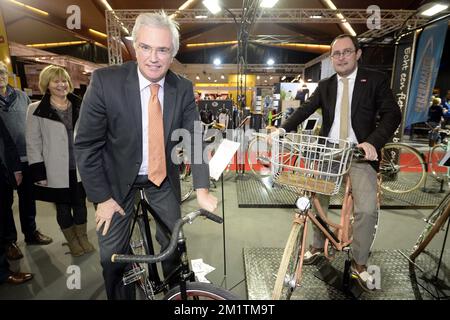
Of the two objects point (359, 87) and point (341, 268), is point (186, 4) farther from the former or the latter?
point (341, 268)

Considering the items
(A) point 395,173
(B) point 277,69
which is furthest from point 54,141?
(B) point 277,69

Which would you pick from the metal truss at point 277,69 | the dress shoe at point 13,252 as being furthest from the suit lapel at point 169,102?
the metal truss at point 277,69

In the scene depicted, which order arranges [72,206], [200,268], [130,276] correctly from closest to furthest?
[130,276] < [200,268] < [72,206]

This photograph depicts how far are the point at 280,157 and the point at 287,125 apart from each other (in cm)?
65

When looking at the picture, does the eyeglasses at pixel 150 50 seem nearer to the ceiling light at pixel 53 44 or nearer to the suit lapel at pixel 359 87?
the suit lapel at pixel 359 87

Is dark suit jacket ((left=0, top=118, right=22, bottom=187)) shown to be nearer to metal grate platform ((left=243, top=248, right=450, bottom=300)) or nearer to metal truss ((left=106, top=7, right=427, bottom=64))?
metal grate platform ((left=243, top=248, right=450, bottom=300))

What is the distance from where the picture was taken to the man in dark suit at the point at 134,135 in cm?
126

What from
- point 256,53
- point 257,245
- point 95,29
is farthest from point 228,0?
point 256,53

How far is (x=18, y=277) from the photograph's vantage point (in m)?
2.32

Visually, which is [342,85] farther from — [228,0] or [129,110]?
[228,0]

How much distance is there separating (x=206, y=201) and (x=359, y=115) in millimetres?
1401

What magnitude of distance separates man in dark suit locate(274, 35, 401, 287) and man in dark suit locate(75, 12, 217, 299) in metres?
1.04

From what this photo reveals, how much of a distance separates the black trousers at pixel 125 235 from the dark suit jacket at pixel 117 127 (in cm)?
12

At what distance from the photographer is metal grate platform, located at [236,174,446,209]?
3.93 meters
